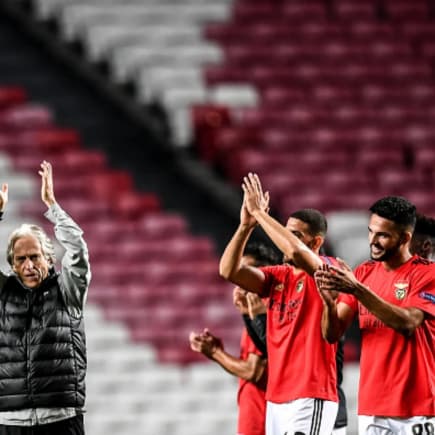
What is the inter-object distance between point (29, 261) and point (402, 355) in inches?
62.0

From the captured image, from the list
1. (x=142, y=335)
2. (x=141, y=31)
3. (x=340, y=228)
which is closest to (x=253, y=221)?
(x=142, y=335)

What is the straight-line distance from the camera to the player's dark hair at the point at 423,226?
612 cm

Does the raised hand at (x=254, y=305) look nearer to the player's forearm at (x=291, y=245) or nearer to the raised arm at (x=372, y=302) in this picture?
the player's forearm at (x=291, y=245)

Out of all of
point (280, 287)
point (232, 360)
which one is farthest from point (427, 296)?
point (232, 360)

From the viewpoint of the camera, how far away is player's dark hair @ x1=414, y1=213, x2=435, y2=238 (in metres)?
6.12

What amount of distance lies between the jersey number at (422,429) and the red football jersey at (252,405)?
1180mm

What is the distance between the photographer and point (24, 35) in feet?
51.2

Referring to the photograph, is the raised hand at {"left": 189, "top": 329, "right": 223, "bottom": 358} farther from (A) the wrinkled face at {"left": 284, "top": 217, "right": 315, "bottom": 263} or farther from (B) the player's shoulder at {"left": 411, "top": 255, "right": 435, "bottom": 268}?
(B) the player's shoulder at {"left": 411, "top": 255, "right": 435, "bottom": 268}

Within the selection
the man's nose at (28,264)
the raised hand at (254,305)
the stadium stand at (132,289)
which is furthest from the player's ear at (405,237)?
the stadium stand at (132,289)

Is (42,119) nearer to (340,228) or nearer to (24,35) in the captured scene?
(24,35)

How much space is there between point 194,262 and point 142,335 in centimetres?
106

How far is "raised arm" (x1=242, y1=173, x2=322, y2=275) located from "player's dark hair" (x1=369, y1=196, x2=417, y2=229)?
12.7 inches

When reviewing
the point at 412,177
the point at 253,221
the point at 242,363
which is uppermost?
the point at 412,177

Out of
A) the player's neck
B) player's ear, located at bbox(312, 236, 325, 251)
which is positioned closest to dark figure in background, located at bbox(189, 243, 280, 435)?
player's ear, located at bbox(312, 236, 325, 251)
